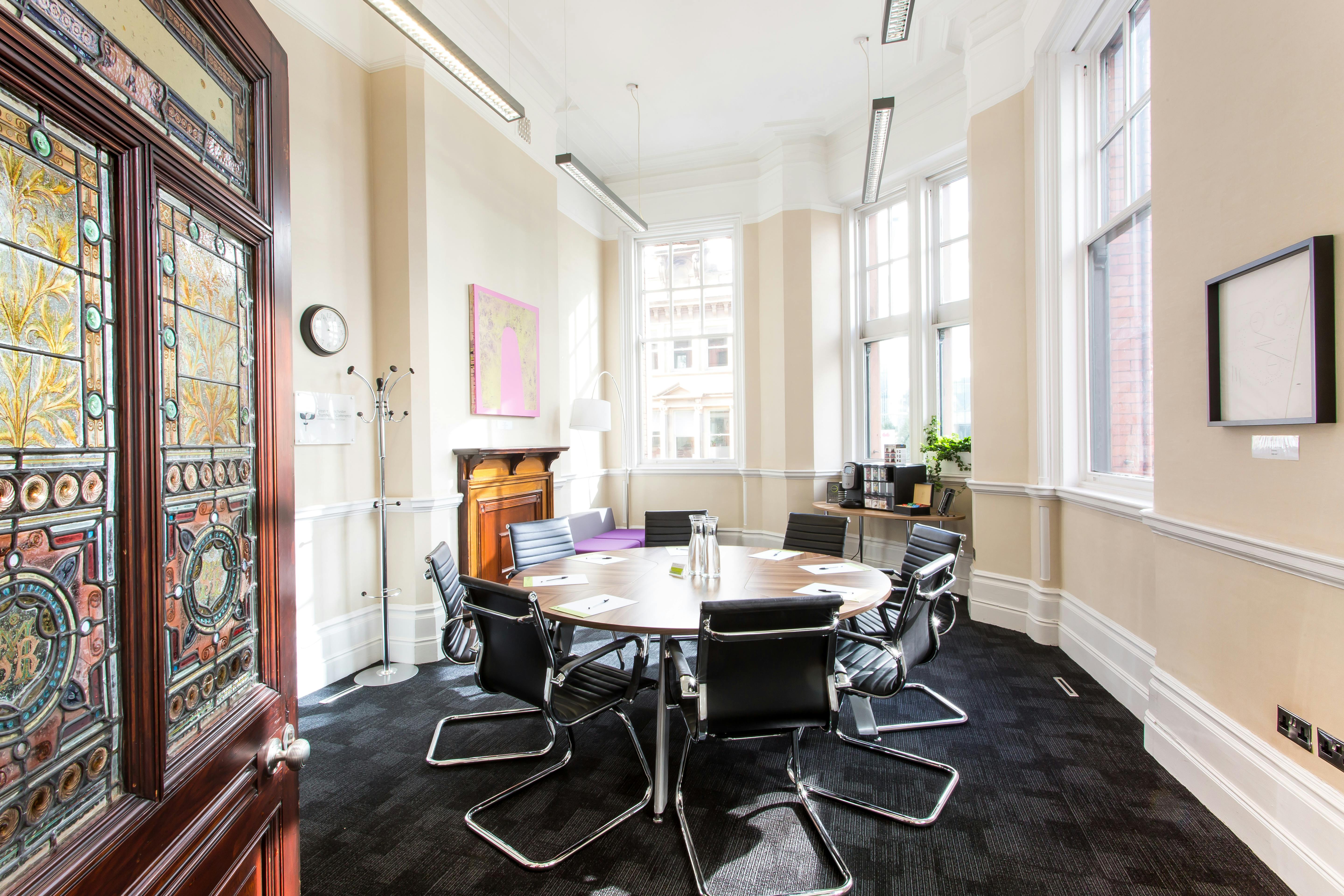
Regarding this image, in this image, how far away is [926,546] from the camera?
134 inches

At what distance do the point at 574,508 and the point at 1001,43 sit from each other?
5083 mm

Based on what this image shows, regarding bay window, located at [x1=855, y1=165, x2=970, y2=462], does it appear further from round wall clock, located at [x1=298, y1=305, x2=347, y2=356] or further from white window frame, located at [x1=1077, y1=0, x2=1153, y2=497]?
round wall clock, located at [x1=298, y1=305, x2=347, y2=356]

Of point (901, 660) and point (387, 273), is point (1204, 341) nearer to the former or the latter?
point (901, 660)

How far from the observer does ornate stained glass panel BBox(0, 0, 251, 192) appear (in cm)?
63

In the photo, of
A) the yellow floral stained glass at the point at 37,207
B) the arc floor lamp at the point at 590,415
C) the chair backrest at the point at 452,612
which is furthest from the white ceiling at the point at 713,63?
the yellow floral stained glass at the point at 37,207

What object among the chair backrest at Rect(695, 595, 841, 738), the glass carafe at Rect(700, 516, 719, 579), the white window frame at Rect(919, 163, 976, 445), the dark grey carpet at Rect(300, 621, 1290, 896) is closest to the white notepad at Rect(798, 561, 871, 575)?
the glass carafe at Rect(700, 516, 719, 579)

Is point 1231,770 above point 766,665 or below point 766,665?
below

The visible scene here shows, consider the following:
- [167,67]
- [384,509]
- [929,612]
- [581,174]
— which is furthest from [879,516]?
[167,67]

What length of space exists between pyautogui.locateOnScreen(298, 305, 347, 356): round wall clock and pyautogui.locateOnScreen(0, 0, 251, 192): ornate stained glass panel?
265cm

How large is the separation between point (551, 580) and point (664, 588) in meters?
0.59

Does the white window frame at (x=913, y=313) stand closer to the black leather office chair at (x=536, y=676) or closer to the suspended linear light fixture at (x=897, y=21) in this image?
the suspended linear light fixture at (x=897, y=21)

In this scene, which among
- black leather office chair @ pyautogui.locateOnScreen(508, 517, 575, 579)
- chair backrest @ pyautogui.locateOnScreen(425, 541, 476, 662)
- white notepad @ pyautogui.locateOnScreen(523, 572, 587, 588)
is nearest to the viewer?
chair backrest @ pyautogui.locateOnScreen(425, 541, 476, 662)

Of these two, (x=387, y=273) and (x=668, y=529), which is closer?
(x=387, y=273)

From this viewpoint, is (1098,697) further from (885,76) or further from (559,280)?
(559,280)
